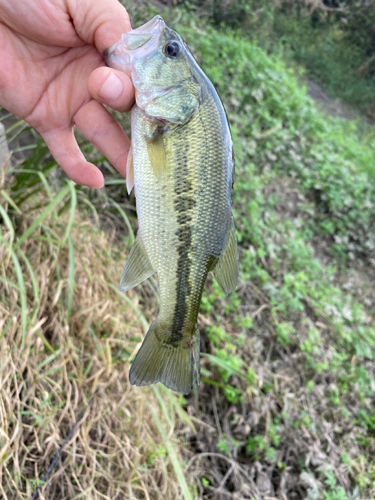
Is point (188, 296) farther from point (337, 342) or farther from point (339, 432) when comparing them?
point (337, 342)

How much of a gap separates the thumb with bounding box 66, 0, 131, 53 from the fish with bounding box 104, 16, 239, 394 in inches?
3.6

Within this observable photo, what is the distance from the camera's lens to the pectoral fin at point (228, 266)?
1.42 m

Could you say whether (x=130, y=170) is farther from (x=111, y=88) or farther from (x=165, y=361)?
(x=165, y=361)

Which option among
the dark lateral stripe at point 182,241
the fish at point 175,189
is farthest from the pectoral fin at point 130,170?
the dark lateral stripe at point 182,241

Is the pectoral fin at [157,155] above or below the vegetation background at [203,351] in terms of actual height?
above

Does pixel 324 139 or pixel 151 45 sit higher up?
pixel 151 45

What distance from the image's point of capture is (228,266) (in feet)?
4.72

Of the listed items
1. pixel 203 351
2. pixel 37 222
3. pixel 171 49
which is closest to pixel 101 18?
pixel 171 49

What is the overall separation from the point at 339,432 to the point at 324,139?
579 cm

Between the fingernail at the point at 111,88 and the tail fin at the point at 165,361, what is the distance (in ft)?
3.15

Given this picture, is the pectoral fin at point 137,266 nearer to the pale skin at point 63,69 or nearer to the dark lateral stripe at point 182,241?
the dark lateral stripe at point 182,241

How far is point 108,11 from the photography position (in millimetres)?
1459

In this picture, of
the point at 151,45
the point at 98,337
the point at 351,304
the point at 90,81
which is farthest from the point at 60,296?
the point at 351,304

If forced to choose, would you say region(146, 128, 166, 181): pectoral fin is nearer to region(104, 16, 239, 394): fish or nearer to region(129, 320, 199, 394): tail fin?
region(104, 16, 239, 394): fish
